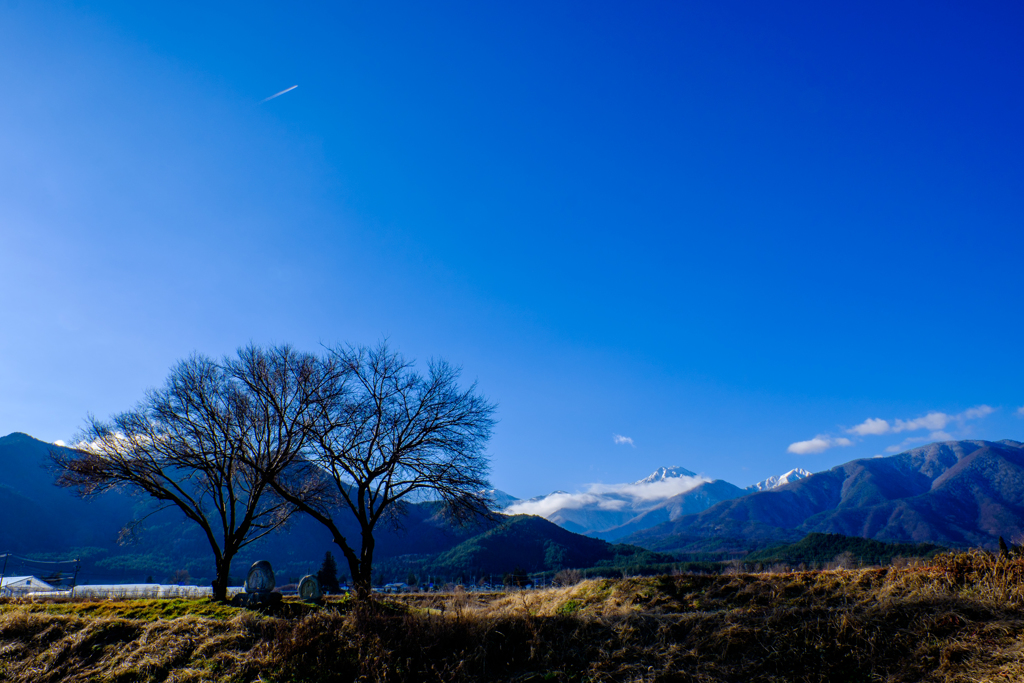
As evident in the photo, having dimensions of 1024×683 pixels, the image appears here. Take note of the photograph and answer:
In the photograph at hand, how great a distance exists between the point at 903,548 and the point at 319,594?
185 metres

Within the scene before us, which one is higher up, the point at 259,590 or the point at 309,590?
the point at 259,590

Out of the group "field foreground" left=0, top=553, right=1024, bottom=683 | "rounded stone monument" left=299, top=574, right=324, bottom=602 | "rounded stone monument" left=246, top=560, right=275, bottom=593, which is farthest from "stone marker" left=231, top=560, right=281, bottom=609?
"field foreground" left=0, top=553, right=1024, bottom=683

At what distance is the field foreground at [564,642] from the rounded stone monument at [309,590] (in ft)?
12.9

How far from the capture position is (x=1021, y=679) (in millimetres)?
6773

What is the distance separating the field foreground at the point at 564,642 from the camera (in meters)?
8.27

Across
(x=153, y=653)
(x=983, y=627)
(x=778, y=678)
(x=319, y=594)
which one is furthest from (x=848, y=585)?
(x=153, y=653)

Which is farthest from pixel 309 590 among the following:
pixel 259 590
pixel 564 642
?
pixel 564 642

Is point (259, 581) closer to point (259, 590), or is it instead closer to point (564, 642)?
point (259, 590)

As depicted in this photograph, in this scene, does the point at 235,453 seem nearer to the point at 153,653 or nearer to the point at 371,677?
the point at 153,653

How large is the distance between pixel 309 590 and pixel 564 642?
436 inches

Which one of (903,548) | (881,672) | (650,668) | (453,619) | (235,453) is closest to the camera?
(881,672)

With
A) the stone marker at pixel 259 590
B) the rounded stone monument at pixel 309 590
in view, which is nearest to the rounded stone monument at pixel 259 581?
the stone marker at pixel 259 590

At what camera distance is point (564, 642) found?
10.0 m

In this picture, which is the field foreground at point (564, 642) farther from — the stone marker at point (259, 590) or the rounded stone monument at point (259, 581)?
the rounded stone monument at point (259, 581)
